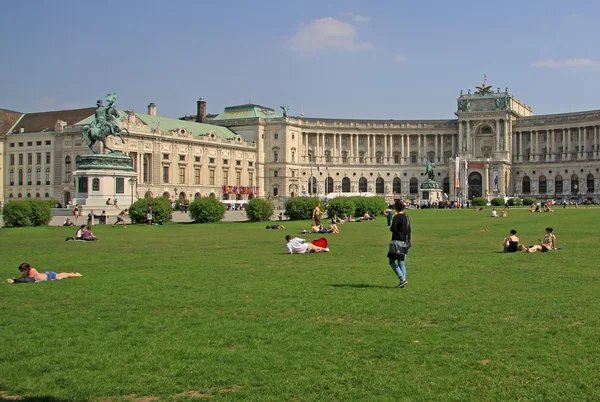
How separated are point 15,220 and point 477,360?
4524 centimetres

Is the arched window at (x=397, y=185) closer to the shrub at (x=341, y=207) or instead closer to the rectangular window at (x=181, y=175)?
the rectangular window at (x=181, y=175)

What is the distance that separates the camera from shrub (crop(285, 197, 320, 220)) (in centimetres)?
5812

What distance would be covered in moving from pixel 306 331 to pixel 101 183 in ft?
180

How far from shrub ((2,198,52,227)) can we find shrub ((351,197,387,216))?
2540 cm

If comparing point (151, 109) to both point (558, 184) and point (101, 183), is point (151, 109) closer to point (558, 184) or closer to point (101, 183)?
point (101, 183)

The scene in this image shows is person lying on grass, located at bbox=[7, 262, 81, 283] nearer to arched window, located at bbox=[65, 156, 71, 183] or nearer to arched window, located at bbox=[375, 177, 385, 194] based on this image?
arched window, located at bbox=[65, 156, 71, 183]

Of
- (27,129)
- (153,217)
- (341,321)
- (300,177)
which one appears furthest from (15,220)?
(300,177)

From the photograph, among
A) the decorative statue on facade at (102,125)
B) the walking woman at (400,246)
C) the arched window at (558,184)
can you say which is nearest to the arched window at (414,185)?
the arched window at (558,184)

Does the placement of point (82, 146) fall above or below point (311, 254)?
above

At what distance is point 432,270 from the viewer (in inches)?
823

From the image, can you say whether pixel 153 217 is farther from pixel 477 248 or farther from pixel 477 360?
pixel 477 360

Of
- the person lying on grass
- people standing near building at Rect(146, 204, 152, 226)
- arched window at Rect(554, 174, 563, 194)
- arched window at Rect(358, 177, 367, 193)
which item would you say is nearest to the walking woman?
the person lying on grass

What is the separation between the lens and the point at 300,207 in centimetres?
5831

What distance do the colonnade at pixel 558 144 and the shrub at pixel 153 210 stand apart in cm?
9429
